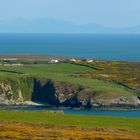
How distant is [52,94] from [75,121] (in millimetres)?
66136

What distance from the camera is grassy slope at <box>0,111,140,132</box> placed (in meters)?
44.6

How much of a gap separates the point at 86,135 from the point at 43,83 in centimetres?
7660

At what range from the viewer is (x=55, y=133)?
38.6 meters

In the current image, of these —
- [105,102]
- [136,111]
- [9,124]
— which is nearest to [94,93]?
[105,102]

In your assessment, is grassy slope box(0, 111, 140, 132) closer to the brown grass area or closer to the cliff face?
the brown grass area

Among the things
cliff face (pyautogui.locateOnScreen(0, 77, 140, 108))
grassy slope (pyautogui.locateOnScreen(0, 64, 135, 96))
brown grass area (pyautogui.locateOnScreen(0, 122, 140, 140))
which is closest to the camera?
brown grass area (pyautogui.locateOnScreen(0, 122, 140, 140))

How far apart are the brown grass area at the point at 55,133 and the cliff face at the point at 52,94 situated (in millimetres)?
63253

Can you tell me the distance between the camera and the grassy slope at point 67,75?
362ft

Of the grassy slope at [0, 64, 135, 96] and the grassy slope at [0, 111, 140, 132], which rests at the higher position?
the grassy slope at [0, 64, 135, 96]

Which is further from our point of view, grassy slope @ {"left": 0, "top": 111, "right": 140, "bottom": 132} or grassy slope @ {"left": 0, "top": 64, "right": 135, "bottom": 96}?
grassy slope @ {"left": 0, "top": 64, "right": 135, "bottom": 96}

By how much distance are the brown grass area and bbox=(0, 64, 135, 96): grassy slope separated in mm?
65321

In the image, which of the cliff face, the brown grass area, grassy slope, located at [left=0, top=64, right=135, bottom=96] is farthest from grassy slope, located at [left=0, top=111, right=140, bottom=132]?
grassy slope, located at [left=0, top=64, right=135, bottom=96]

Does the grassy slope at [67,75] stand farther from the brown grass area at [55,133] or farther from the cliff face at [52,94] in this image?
the brown grass area at [55,133]

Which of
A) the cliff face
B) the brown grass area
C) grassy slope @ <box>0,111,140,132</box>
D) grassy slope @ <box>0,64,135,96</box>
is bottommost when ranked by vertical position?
the brown grass area
